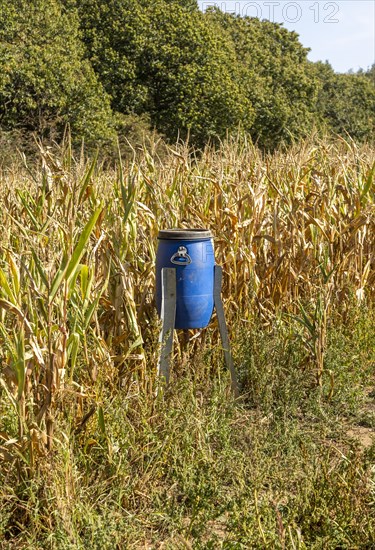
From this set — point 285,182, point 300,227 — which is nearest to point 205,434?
point 300,227

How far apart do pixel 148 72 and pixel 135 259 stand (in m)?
20.9

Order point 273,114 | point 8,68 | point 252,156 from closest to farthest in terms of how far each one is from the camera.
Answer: point 252,156 → point 8,68 → point 273,114

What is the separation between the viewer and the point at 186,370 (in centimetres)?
449

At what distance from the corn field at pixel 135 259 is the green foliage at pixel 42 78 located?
43.0 feet

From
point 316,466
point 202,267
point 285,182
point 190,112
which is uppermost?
point 190,112

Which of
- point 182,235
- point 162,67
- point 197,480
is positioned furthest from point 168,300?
point 162,67

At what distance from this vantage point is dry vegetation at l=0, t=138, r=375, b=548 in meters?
3.00

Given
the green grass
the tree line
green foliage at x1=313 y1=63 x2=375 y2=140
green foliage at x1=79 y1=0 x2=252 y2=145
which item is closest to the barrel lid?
the green grass

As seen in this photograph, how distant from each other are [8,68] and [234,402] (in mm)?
15659

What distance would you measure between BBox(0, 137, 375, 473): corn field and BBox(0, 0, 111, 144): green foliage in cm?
1310

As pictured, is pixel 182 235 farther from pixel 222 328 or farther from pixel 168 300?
pixel 222 328

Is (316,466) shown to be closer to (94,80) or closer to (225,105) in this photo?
(94,80)

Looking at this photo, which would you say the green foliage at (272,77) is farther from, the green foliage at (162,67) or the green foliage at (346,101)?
the green foliage at (346,101)

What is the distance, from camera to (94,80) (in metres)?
20.7
